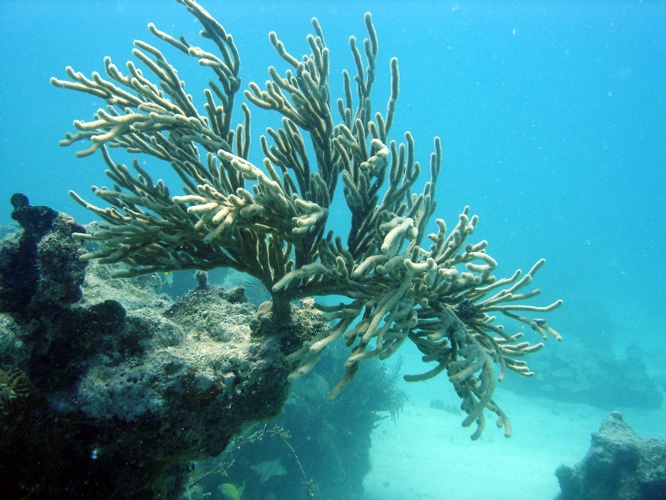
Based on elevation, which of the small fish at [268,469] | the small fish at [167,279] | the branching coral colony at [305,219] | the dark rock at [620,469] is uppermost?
the dark rock at [620,469]

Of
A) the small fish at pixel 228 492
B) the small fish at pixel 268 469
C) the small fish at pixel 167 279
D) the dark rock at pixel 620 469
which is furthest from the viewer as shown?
the small fish at pixel 167 279

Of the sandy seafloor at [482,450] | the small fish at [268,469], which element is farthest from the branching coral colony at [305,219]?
the sandy seafloor at [482,450]

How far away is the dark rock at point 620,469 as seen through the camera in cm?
707

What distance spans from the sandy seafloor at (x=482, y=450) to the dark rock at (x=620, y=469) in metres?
2.80

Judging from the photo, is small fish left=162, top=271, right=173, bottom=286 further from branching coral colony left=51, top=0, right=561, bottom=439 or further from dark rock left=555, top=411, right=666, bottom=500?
dark rock left=555, top=411, right=666, bottom=500

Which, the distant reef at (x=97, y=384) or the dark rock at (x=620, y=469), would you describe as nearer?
the distant reef at (x=97, y=384)

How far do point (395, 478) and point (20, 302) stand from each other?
1139 cm

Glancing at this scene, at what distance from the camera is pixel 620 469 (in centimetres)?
753

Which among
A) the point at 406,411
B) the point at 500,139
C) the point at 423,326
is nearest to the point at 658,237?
the point at 500,139

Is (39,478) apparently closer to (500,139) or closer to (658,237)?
(658,237)

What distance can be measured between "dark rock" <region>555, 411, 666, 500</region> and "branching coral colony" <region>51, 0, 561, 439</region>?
6.93m

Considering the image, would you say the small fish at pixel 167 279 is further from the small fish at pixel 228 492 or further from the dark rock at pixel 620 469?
the dark rock at pixel 620 469

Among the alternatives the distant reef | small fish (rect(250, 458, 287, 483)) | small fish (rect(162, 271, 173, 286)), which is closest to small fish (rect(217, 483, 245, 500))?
small fish (rect(250, 458, 287, 483))

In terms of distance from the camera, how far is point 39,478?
189cm
